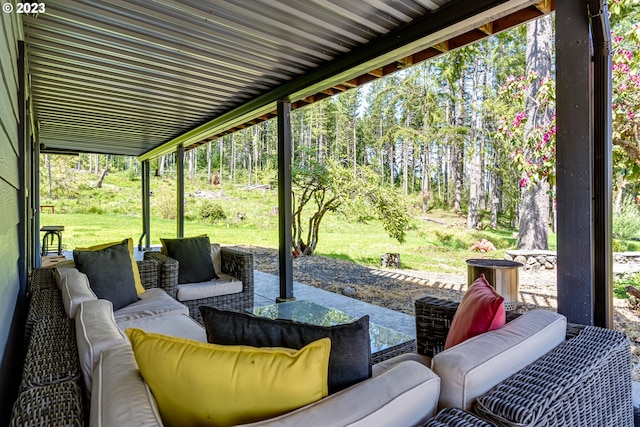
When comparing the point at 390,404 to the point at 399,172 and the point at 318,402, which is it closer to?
the point at 318,402

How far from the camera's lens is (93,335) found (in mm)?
1280

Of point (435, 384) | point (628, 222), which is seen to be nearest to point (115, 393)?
point (435, 384)

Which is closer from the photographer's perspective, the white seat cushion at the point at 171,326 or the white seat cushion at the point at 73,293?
the white seat cushion at the point at 73,293

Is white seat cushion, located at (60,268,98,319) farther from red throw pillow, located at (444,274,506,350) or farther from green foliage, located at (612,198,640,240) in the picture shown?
green foliage, located at (612,198,640,240)

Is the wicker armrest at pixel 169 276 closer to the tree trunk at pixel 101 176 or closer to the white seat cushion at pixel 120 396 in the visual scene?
the white seat cushion at pixel 120 396

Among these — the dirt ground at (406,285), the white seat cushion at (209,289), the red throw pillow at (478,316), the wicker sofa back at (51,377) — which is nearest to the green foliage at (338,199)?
the dirt ground at (406,285)

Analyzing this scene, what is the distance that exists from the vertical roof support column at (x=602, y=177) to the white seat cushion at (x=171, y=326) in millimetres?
2145

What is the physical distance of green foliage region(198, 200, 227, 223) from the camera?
14.1 m

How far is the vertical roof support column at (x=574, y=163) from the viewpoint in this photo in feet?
6.24

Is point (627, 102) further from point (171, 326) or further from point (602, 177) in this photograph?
point (171, 326)

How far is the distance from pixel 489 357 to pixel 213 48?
3.25m

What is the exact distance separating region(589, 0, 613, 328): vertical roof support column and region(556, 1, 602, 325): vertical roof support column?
3 cm

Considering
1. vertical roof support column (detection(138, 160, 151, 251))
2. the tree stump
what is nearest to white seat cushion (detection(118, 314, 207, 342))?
the tree stump

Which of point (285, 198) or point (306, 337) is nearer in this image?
point (306, 337)
